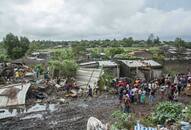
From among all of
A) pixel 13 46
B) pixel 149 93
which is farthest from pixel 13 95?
pixel 13 46

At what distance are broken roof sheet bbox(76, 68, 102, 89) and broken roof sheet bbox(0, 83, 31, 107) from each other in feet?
24.9

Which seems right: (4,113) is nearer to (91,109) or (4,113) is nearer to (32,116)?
(32,116)

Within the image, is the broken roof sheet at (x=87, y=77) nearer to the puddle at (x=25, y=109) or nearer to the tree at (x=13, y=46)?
the puddle at (x=25, y=109)

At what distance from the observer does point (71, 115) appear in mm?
22688

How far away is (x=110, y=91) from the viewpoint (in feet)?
105

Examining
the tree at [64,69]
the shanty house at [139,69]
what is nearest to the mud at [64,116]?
the tree at [64,69]

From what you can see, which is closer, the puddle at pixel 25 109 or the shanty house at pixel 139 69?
the puddle at pixel 25 109

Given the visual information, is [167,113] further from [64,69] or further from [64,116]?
[64,69]

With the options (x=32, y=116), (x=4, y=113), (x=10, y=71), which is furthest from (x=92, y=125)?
(x=10, y=71)

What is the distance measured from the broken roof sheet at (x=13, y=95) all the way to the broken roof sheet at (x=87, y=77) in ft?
24.9

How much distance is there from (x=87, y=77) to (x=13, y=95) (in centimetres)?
967

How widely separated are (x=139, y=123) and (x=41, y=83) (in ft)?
64.1

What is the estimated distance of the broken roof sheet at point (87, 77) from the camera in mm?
34203

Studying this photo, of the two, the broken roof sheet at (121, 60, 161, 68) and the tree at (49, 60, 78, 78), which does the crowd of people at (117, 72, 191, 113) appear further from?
the broken roof sheet at (121, 60, 161, 68)
